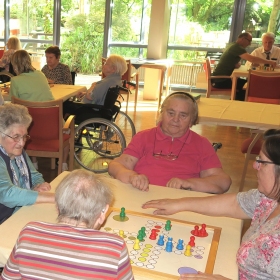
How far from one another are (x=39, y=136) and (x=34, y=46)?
7.04m

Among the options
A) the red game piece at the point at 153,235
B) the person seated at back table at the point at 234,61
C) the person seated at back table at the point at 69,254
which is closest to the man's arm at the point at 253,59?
the person seated at back table at the point at 234,61

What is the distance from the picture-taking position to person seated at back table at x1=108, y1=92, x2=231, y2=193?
2.44 meters

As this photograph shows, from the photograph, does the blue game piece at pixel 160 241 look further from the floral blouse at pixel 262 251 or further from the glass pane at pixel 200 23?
the glass pane at pixel 200 23

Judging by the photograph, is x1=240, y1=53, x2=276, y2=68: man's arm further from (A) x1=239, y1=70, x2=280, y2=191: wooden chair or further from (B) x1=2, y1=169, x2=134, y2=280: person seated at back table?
(B) x1=2, y1=169, x2=134, y2=280: person seated at back table

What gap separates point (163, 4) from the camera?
854 centimetres

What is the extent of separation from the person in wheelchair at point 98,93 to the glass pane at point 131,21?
478 centimetres

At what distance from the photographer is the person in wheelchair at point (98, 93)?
442cm

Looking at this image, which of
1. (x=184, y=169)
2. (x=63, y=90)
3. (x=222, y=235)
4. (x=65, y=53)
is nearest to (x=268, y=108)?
(x=184, y=169)

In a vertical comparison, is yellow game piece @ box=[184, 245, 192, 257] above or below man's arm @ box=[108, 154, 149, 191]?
above

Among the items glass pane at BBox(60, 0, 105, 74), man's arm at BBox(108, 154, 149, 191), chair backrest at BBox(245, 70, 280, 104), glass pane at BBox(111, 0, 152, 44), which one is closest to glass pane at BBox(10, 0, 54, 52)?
glass pane at BBox(60, 0, 105, 74)

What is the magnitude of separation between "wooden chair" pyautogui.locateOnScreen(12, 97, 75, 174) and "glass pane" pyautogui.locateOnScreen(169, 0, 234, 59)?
6.02 meters

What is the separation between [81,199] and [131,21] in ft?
28.2

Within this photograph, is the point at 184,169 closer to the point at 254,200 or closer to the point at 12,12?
the point at 254,200

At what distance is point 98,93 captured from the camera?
453 cm
